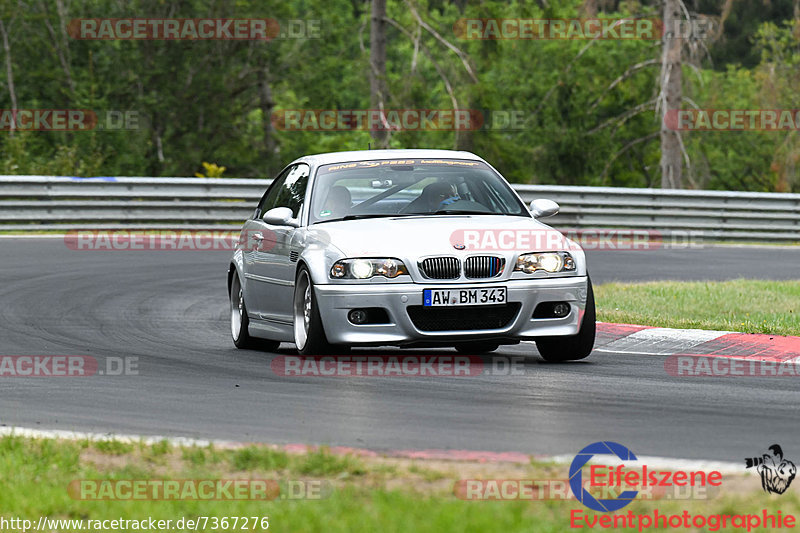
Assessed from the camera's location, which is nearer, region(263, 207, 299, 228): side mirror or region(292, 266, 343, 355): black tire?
region(292, 266, 343, 355): black tire

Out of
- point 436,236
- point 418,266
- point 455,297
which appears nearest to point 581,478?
point 455,297

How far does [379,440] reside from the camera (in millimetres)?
6852

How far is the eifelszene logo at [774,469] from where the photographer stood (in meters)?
5.54

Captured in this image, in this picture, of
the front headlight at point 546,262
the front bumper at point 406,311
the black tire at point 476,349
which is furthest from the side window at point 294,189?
the front headlight at point 546,262

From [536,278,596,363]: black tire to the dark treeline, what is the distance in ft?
65.2

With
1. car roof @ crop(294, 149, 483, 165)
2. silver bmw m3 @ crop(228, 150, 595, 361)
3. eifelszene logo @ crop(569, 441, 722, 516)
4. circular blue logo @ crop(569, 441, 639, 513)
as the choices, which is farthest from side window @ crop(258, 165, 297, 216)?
eifelszene logo @ crop(569, 441, 722, 516)

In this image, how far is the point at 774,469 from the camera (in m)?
5.86

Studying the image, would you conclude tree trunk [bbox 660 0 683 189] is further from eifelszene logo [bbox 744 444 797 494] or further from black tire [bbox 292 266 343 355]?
eifelszene logo [bbox 744 444 797 494]

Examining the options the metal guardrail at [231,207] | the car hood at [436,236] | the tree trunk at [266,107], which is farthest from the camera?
the tree trunk at [266,107]

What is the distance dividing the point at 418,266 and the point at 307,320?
1.03 m

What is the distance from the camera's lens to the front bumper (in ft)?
31.8

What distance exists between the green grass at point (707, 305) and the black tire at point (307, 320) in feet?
11.5

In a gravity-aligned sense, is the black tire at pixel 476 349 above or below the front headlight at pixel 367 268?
below

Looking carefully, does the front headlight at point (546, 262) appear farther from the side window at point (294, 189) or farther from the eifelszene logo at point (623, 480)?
the eifelszene logo at point (623, 480)
